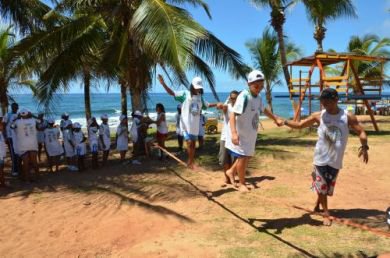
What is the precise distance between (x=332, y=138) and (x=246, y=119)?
1248mm

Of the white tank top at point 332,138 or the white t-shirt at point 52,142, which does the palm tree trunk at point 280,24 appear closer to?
the white t-shirt at point 52,142

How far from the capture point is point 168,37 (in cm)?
787

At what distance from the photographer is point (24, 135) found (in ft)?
28.7

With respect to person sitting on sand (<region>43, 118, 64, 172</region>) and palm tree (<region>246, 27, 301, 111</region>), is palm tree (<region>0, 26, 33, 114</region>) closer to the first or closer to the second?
person sitting on sand (<region>43, 118, 64, 172</region>)

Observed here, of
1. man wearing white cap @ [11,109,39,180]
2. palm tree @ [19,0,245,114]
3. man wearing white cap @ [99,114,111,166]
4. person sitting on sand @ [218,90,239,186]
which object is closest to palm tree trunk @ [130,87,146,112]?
palm tree @ [19,0,245,114]

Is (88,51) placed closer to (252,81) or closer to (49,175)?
(49,175)

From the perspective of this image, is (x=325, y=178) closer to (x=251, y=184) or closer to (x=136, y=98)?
(x=251, y=184)

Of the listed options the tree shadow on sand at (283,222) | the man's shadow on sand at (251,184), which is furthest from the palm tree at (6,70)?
the tree shadow on sand at (283,222)

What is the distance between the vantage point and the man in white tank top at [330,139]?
16.9 feet

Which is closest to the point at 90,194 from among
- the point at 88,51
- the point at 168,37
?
the point at 168,37

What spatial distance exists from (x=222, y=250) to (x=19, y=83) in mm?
16726

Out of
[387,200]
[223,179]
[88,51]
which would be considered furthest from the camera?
[88,51]

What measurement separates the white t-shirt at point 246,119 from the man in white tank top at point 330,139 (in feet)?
2.61

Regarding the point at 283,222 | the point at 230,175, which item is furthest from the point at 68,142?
the point at 283,222
